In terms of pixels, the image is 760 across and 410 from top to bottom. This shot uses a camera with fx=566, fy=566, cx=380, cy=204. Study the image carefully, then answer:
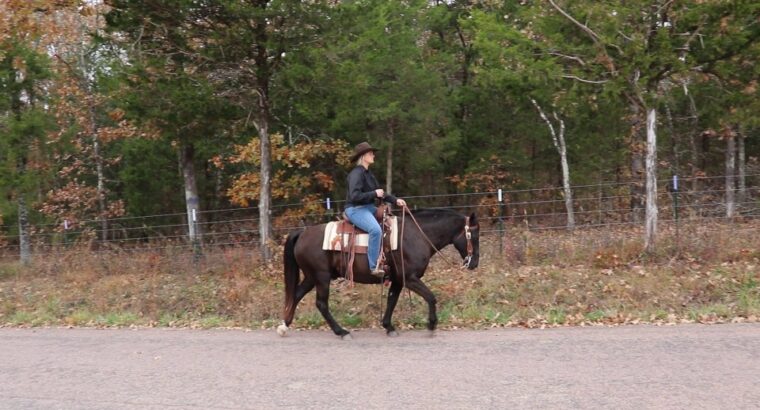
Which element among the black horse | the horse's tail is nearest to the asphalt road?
the black horse

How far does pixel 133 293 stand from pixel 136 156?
42.4 ft

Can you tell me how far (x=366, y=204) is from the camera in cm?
791

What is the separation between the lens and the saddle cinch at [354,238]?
795cm

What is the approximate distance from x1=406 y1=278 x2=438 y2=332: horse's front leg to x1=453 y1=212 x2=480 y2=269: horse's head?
701mm

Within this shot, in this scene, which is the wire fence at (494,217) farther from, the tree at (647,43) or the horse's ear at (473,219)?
the horse's ear at (473,219)

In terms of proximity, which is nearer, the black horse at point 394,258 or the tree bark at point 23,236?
the black horse at point 394,258

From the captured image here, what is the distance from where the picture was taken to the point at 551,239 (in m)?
12.4

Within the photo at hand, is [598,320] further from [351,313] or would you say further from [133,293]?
[133,293]

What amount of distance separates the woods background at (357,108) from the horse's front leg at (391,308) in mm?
4947

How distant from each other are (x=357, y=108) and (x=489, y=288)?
33.1 feet

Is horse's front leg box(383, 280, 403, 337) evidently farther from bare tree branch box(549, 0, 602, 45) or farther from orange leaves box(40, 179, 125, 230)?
orange leaves box(40, 179, 125, 230)

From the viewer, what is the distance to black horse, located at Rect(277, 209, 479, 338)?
7.89 metres

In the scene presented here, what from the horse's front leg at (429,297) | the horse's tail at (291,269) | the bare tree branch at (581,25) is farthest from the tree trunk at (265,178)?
the bare tree branch at (581,25)

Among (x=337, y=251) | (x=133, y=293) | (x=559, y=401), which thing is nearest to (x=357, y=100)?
(x=133, y=293)
